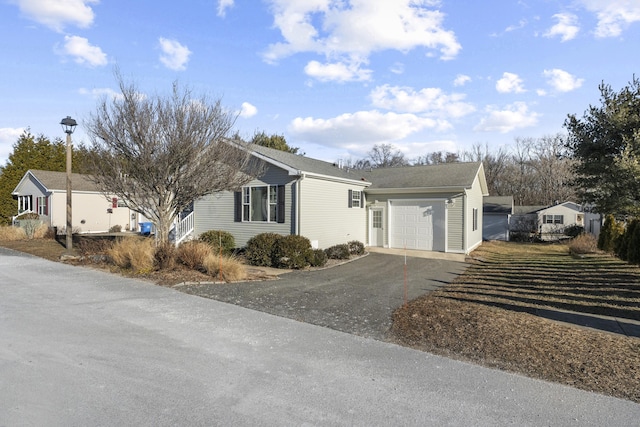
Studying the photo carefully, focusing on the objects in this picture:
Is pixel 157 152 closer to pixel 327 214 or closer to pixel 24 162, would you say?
pixel 327 214

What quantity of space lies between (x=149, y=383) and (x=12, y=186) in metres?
34.9

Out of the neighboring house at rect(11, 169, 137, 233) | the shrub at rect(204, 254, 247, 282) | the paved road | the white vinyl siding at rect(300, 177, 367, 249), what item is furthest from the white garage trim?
the neighboring house at rect(11, 169, 137, 233)

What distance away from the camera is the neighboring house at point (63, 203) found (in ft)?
88.6

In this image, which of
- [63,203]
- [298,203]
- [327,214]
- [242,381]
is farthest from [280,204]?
[63,203]

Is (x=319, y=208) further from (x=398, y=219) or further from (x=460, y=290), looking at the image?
(x=460, y=290)

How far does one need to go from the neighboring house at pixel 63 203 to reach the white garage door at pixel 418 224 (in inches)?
735

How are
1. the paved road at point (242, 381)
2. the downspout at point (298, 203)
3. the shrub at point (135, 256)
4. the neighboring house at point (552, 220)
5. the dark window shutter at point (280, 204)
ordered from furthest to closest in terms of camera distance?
the neighboring house at point (552, 220)
the dark window shutter at point (280, 204)
the downspout at point (298, 203)
the shrub at point (135, 256)
the paved road at point (242, 381)

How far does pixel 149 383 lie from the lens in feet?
13.2

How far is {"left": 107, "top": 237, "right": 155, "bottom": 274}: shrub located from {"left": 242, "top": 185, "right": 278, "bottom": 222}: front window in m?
4.32

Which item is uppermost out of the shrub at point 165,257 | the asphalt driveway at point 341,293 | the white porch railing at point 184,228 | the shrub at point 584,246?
the white porch railing at point 184,228

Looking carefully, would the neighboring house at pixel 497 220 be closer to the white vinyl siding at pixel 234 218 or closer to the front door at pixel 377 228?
the front door at pixel 377 228

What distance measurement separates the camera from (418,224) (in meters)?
17.5

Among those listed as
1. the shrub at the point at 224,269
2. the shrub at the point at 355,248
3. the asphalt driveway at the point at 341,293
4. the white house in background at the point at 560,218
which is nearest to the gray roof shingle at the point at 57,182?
the shrub at the point at 355,248

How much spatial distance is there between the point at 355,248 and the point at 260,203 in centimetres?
429
